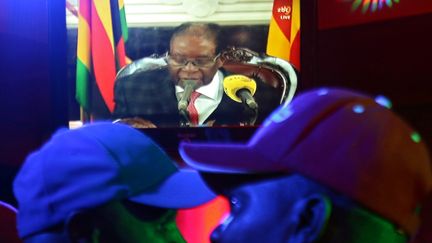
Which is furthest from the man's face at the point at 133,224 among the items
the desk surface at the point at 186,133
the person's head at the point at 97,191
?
the desk surface at the point at 186,133

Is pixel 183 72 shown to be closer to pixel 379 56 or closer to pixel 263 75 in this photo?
pixel 263 75

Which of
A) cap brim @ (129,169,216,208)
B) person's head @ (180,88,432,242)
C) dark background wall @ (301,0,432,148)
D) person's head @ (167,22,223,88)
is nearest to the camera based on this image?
person's head @ (180,88,432,242)

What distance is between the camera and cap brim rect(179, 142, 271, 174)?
1.88 feet

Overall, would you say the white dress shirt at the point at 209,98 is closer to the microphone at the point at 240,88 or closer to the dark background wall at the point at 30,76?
the microphone at the point at 240,88

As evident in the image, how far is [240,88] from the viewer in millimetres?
1365

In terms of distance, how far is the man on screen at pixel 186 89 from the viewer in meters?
1.37

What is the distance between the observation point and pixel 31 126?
1492 millimetres

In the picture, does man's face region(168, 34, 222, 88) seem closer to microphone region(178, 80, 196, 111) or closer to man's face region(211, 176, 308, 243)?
microphone region(178, 80, 196, 111)

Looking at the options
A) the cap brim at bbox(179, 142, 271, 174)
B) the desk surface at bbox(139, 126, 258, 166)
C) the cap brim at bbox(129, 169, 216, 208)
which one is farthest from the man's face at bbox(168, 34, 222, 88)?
the cap brim at bbox(179, 142, 271, 174)

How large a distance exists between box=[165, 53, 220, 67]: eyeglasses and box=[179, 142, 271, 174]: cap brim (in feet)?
2.56

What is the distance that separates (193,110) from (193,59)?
0.13 metres

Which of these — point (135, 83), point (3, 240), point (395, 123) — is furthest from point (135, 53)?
point (395, 123)

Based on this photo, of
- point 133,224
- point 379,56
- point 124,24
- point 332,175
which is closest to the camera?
point 332,175

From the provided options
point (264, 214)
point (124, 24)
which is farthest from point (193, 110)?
point (264, 214)
